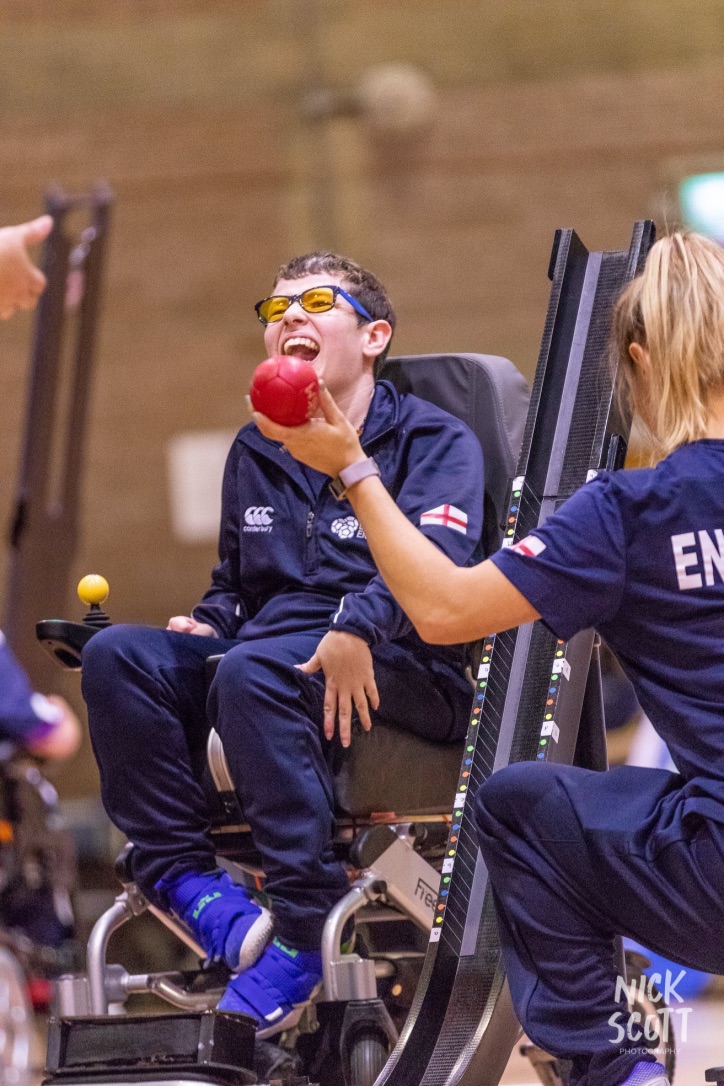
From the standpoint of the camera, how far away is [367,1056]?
7.27ft

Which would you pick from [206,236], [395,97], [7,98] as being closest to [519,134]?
[395,97]

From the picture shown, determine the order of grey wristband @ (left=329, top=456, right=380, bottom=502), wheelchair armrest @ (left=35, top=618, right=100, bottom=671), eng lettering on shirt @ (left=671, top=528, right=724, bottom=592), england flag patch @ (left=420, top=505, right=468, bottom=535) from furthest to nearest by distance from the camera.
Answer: wheelchair armrest @ (left=35, top=618, right=100, bottom=671), england flag patch @ (left=420, top=505, right=468, bottom=535), grey wristband @ (left=329, top=456, right=380, bottom=502), eng lettering on shirt @ (left=671, top=528, right=724, bottom=592)

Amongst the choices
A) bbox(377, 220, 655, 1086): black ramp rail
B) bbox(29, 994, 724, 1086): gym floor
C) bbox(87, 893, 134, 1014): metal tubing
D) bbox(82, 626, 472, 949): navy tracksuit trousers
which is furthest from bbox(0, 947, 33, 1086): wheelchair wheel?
bbox(377, 220, 655, 1086): black ramp rail

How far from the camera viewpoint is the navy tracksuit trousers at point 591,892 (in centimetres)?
173

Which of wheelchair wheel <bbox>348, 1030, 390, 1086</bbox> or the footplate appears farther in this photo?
wheelchair wheel <bbox>348, 1030, 390, 1086</bbox>

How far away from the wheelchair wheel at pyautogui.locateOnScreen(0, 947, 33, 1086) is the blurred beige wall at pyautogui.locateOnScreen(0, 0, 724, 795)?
4348mm

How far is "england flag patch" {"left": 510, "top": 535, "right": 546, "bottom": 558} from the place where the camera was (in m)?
1.73

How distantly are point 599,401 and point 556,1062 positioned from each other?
45.4 inches

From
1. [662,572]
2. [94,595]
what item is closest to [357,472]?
[662,572]

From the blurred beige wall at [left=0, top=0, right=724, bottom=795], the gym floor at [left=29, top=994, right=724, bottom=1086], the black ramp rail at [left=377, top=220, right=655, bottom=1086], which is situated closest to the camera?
the black ramp rail at [left=377, top=220, right=655, bottom=1086]

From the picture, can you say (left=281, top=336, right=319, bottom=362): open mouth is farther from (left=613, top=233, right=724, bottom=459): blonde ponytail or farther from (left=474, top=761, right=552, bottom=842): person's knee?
(left=474, top=761, right=552, bottom=842): person's knee

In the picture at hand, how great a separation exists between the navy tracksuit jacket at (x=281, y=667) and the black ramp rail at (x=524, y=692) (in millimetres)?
161

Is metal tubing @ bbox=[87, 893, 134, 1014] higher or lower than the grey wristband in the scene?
lower

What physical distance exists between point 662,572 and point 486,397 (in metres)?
1.18
